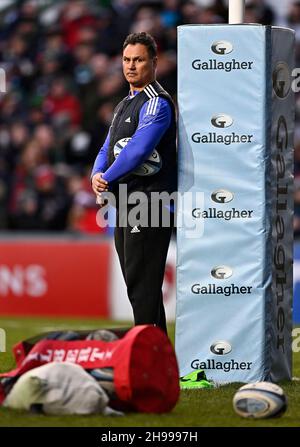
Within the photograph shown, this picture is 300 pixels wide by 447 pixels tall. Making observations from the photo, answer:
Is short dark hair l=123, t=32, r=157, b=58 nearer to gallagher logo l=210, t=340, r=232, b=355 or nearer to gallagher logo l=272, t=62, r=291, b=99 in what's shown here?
gallagher logo l=272, t=62, r=291, b=99

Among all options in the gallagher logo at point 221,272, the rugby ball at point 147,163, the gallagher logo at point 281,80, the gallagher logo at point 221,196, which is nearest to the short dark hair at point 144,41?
the rugby ball at point 147,163

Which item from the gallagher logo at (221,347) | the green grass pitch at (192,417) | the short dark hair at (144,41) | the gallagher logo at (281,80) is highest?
the short dark hair at (144,41)

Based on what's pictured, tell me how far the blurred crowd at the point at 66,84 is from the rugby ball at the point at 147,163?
25.3 feet

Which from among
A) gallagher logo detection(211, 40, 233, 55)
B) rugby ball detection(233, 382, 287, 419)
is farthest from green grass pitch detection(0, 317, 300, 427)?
gallagher logo detection(211, 40, 233, 55)

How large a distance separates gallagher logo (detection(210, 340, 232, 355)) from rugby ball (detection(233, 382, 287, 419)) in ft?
4.93

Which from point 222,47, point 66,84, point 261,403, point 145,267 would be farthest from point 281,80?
point 66,84

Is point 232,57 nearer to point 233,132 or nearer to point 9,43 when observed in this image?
point 233,132

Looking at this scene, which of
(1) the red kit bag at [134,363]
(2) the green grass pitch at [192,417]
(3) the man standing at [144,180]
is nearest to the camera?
(2) the green grass pitch at [192,417]

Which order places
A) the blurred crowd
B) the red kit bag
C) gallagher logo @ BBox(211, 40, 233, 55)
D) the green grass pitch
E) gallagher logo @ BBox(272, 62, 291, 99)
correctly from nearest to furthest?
the green grass pitch
the red kit bag
gallagher logo @ BBox(211, 40, 233, 55)
gallagher logo @ BBox(272, 62, 291, 99)
the blurred crowd

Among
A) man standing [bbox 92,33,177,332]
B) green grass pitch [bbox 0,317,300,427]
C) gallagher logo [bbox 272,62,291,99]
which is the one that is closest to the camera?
green grass pitch [bbox 0,317,300,427]

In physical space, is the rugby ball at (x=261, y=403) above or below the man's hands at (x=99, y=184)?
below

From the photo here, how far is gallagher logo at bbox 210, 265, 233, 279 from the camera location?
7.79 m

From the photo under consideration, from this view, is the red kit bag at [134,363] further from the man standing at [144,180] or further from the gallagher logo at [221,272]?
the gallagher logo at [221,272]

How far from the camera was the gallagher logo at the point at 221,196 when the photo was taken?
25.5ft
